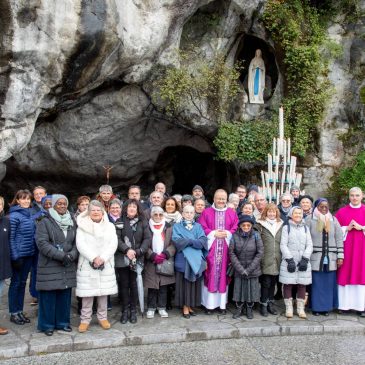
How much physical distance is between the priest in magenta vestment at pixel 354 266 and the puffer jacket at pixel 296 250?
0.73m

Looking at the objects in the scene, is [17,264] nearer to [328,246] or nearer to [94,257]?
[94,257]

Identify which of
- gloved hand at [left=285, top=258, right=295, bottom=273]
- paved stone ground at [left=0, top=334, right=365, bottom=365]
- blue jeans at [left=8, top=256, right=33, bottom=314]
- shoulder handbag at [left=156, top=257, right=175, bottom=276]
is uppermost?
gloved hand at [left=285, top=258, right=295, bottom=273]

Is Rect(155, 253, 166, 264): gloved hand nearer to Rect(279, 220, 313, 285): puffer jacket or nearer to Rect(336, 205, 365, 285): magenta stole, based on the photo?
Rect(279, 220, 313, 285): puffer jacket

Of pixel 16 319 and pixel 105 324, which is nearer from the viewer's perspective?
pixel 105 324

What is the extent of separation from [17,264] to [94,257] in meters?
1.16

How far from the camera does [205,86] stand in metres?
10.9

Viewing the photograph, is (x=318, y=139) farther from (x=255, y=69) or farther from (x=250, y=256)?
(x=250, y=256)

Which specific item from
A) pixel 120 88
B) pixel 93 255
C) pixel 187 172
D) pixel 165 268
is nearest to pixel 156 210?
pixel 165 268

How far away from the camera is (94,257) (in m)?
5.60

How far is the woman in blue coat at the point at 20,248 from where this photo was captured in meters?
5.87

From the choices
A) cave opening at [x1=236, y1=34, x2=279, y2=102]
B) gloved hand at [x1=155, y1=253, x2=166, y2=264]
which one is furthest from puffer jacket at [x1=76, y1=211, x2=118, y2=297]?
cave opening at [x1=236, y1=34, x2=279, y2=102]

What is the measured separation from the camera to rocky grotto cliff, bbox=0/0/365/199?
784cm

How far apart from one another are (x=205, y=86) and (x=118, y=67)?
2.47 meters

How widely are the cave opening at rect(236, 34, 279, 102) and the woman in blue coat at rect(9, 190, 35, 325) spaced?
319 inches
